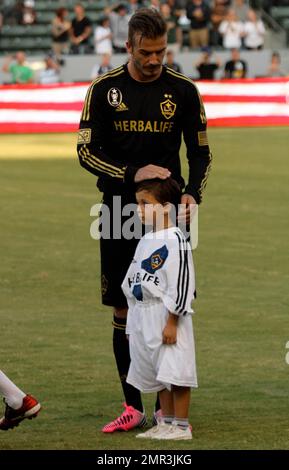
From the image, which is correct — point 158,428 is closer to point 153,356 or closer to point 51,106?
point 153,356

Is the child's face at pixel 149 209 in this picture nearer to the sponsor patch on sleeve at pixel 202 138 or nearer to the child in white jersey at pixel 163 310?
the child in white jersey at pixel 163 310

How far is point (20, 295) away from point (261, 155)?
12.8m

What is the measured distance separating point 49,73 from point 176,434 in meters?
27.8

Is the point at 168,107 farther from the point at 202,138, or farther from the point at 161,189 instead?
the point at 161,189

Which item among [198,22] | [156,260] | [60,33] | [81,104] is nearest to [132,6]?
[198,22]

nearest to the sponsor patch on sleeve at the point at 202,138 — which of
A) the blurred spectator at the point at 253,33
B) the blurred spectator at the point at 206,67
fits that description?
the blurred spectator at the point at 206,67

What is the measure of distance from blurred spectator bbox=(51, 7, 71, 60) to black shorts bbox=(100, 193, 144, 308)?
1166 inches

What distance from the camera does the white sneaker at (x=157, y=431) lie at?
6609mm

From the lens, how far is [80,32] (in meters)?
36.3

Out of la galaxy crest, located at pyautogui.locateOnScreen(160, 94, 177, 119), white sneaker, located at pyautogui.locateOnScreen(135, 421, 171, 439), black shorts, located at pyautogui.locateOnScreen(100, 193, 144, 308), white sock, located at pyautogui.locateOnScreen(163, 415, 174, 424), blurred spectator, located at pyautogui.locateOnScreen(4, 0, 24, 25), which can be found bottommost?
white sneaker, located at pyautogui.locateOnScreen(135, 421, 171, 439)

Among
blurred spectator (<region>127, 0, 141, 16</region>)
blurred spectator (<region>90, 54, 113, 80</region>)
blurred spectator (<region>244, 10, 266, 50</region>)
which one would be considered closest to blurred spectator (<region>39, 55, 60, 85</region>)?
blurred spectator (<region>90, 54, 113, 80</region>)

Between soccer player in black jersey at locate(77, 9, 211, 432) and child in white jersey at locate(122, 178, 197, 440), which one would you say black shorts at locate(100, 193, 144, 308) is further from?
child in white jersey at locate(122, 178, 197, 440)

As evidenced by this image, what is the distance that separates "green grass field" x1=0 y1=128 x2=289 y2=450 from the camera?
7.09 meters
